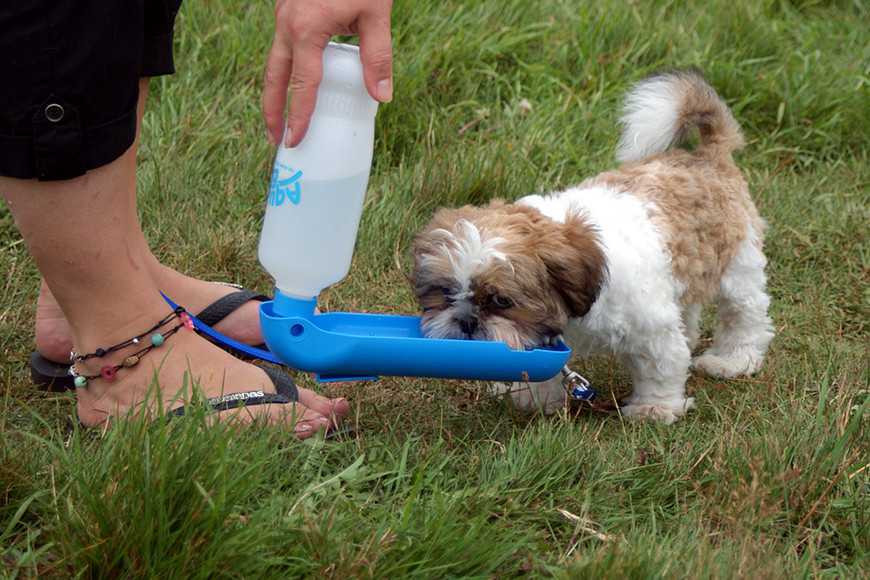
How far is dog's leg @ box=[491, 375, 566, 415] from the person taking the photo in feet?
9.88

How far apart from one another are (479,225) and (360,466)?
0.79 meters

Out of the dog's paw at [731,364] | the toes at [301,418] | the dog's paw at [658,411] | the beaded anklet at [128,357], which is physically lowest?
the dog's paw at [731,364]

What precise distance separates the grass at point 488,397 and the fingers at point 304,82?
655 mm

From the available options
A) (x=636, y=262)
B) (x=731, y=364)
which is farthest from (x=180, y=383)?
(x=731, y=364)

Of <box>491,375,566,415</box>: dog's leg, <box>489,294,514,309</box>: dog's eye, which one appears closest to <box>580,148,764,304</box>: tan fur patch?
<box>491,375,566,415</box>: dog's leg

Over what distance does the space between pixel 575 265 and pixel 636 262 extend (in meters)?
0.32

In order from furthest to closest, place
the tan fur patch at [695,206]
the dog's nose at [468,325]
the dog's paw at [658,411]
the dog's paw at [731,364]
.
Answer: the dog's paw at [731,364] → the tan fur patch at [695,206] → the dog's paw at [658,411] → the dog's nose at [468,325]

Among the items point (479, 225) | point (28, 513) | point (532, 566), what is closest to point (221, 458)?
point (28, 513)

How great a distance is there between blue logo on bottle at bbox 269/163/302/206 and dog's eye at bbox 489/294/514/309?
0.66 metres

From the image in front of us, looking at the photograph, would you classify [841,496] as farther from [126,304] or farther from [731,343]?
[126,304]

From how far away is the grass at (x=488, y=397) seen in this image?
1902 mm

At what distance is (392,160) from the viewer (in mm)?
4363

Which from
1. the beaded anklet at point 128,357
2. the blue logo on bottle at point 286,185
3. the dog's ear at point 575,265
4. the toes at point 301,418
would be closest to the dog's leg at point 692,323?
the dog's ear at point 575,265

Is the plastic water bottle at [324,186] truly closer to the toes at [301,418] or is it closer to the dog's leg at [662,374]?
the toes at [301,418]
